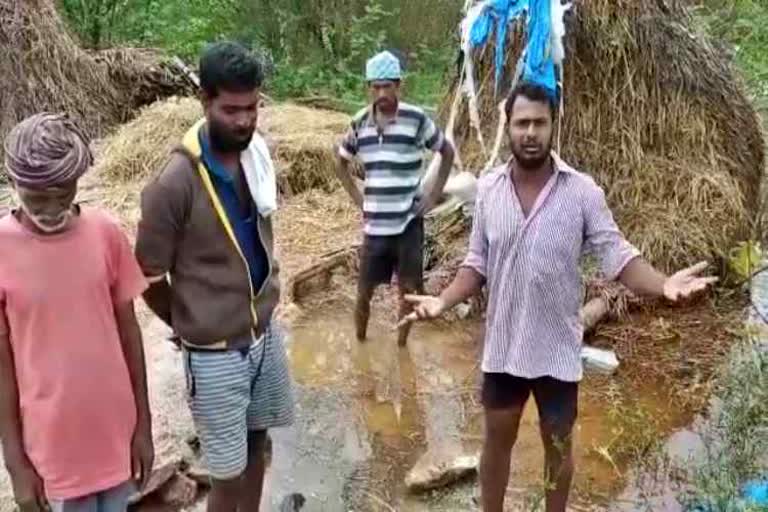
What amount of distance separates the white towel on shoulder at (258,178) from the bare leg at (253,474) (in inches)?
31.5

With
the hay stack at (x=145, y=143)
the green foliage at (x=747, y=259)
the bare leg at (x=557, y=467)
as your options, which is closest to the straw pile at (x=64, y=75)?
the hay stack at (x=145, y=143)

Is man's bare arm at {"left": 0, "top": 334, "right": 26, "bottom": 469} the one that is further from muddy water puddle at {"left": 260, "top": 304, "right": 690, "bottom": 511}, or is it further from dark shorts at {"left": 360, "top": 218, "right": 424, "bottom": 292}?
dark shorts at {"left": 360, "top": 218, "right": 424, "bottom": 292}

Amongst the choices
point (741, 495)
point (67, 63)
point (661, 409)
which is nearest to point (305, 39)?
point (67, 63)

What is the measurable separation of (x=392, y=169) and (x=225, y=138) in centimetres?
240

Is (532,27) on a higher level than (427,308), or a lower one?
higher

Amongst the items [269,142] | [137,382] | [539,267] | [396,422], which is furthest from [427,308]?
Result: [269,142]

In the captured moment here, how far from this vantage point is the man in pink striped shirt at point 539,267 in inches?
131

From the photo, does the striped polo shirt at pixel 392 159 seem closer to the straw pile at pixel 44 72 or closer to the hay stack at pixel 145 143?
the hay stack at pixel 145 143

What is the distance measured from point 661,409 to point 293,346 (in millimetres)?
2183

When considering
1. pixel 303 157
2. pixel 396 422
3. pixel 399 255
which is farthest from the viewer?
pixel 303 157

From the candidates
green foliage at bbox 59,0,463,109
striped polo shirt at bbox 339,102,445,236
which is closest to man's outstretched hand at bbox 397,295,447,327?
striped polo shirt at bbox 339,102,445,236

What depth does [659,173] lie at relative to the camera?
7039 mm

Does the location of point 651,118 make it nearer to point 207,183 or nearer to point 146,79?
point 207,183

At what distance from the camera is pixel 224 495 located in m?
3.31
